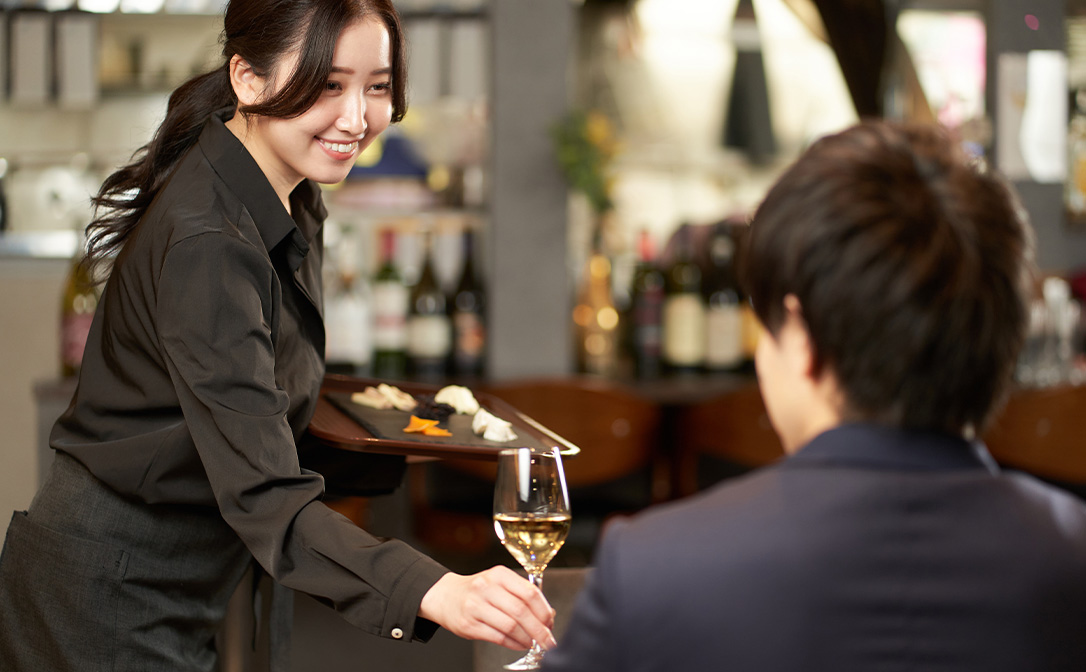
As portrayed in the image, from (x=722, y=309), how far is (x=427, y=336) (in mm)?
899

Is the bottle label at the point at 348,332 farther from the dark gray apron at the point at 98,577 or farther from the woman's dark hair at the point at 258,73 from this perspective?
the dark gray apron at the point at 98,577

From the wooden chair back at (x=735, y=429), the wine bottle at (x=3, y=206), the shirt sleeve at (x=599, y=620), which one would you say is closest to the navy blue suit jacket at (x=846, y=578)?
the shirt sleeve at (x=599, y=620)

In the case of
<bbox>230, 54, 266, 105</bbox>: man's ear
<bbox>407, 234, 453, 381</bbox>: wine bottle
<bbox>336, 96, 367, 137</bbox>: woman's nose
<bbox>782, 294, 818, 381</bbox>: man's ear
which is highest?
<bbox>230, 54, 266, 105</bbox>: man's ear

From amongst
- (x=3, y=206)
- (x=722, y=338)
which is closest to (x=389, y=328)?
(x=722, y=338)

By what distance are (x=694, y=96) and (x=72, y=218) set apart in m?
2.10

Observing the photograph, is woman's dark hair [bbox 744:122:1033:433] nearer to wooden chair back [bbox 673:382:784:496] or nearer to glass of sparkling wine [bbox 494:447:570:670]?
glass of sparkling wine [bbox 494:447:570:670]

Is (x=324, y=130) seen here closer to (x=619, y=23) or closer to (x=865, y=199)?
(x=865, y=199)

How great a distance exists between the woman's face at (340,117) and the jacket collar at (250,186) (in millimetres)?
35

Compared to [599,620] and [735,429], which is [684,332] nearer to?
[735,429]

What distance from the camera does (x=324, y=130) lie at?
1148 millimetres

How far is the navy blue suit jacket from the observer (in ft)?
2.01

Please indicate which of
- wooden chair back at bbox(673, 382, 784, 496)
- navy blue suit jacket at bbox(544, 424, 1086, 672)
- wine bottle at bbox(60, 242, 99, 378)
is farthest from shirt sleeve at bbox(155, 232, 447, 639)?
wine bottle at bbox(60, 242, 99, 378)

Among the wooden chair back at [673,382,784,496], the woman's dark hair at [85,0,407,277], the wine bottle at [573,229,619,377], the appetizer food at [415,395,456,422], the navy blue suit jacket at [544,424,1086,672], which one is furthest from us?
the wine bottle at [573,229,619,377]

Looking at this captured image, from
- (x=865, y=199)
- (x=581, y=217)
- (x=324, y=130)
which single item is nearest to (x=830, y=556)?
(x=865, y=199)
